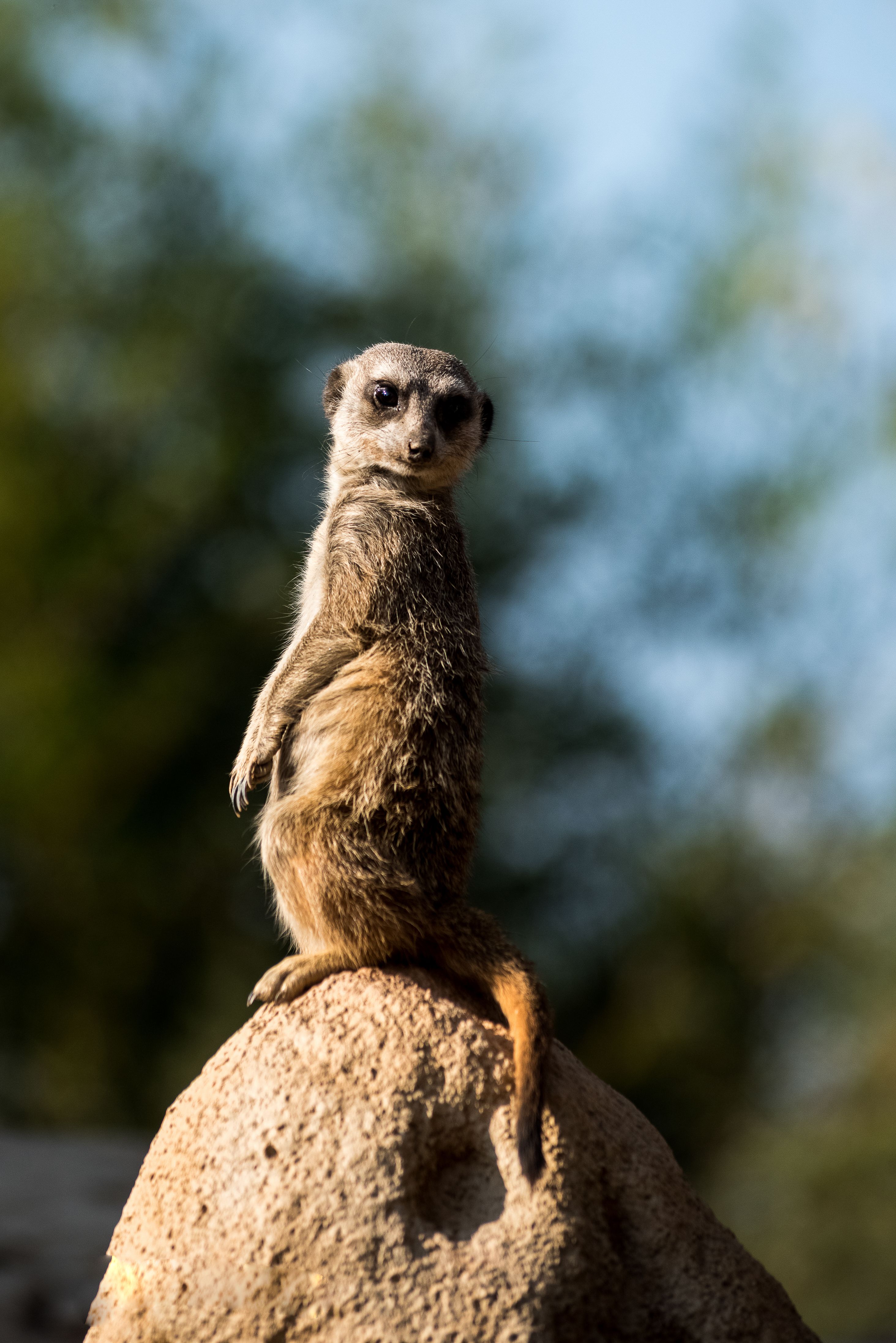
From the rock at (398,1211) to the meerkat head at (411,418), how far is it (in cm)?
113

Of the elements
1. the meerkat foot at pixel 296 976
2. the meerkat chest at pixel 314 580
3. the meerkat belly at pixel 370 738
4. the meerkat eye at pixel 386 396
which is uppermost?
the meerkat eye at pixel 386 396

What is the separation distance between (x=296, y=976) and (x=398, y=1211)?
0.53 meters

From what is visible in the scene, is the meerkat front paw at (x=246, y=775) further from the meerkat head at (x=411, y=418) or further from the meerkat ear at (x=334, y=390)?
Answer: the meerkat ear at (x=334, y=390)

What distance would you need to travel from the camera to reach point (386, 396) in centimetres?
315

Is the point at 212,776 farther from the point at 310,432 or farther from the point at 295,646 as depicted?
the point at 295,646

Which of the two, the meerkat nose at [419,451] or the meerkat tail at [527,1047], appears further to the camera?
the meerkat nose at [419,451]

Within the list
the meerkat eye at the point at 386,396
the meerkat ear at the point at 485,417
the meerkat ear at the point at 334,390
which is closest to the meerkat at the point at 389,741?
the meerkat eye at the point at 386,396

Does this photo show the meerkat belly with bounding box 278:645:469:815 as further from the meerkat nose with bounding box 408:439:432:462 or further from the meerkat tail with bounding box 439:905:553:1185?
the meerkat nose with bounding box 408:439:432:462

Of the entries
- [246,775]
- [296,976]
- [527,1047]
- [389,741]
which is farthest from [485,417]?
[527,1047]

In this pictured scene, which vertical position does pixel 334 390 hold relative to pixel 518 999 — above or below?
above

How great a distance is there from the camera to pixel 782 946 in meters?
8.98

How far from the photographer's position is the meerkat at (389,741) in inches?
106

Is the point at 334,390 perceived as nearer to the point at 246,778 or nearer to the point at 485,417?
the point at 485,417

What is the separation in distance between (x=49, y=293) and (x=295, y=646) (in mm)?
6934
